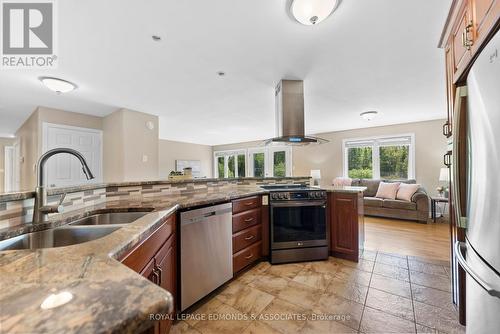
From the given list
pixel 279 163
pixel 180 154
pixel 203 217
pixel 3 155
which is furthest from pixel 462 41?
pixel 3 155

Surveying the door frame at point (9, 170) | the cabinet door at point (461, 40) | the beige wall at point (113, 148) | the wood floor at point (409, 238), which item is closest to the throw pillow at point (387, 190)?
the wood floor at point (409, 238)

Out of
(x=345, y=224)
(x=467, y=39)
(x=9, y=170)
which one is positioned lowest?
(x=345, y=224)

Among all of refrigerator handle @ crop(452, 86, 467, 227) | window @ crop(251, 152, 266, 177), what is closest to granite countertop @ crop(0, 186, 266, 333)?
refrigerator handle @ crop(452, 86, 467, 227)

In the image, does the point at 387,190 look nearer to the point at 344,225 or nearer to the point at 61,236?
the point at 344,225

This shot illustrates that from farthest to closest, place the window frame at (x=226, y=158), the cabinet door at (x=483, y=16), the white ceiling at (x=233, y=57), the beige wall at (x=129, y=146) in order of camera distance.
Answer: the window frame at (x=226, y=158)
the beige wall at (x=129, y=146)
the white ceiling at (x=233, y=57)
the cabinet door at (x=483, y=16)

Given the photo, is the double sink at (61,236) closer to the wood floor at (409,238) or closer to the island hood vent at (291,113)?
the island hood vent at (291,113)

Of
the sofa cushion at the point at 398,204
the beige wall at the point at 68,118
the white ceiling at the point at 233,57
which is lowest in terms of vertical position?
the sofa cushion at the point at 398,204

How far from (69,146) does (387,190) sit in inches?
259

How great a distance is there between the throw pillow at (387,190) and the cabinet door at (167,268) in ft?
15.6

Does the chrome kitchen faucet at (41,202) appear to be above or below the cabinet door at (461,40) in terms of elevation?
below

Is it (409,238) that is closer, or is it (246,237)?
(246,237)

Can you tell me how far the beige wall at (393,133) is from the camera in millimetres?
4738

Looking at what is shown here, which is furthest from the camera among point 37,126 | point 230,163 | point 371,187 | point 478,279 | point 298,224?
point 230,163

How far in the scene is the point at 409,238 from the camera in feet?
10.6
